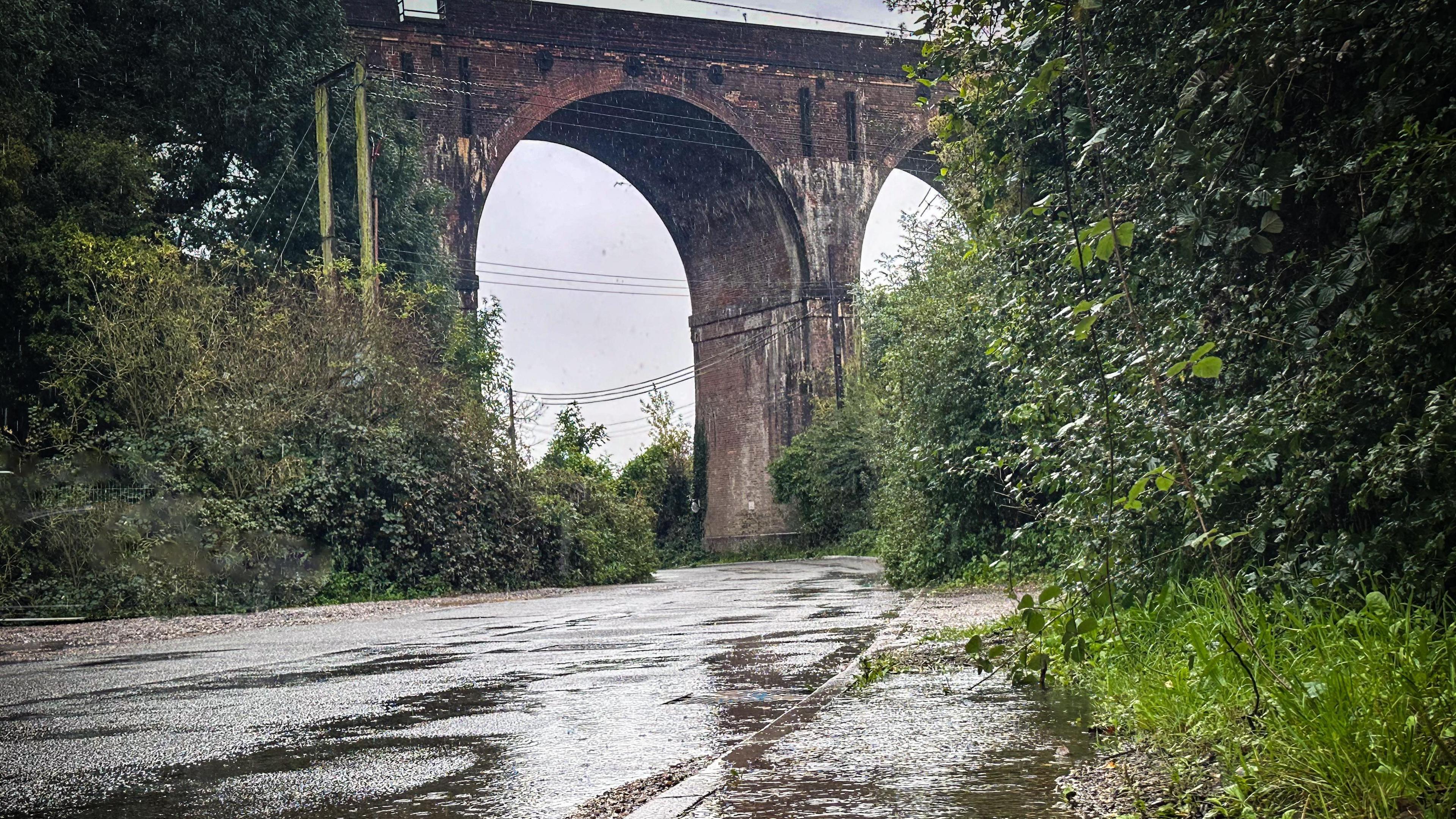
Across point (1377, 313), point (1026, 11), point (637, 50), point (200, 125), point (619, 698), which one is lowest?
point (619, 698)

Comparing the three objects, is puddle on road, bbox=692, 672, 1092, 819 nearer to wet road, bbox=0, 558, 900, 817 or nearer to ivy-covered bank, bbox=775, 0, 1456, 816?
ivy-covered bank, bbox=775, 0, 1456, 816

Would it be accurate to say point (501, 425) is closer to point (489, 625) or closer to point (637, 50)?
point (489, 625)

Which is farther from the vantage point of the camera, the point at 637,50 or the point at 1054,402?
the point at 637,50

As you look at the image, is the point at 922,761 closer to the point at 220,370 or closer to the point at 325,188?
the point at 220,370

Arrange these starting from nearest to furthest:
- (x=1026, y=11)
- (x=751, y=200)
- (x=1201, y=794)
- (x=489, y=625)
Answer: (x=1201, y=794)
(x=1026, y=11)
(x=489, y=625)
(x=751, y=200)

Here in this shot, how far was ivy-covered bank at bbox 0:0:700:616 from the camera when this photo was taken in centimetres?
1512

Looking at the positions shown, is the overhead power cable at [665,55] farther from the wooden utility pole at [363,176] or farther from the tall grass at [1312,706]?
the tall grass at [1312,706]

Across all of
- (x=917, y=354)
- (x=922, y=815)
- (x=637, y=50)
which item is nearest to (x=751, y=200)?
(x=637, y=50)

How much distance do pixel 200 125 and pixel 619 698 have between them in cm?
1931

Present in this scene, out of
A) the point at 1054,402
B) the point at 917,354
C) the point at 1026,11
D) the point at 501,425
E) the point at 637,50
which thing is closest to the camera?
the point at 1026,11

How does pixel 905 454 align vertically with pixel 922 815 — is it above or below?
above

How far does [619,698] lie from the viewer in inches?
210

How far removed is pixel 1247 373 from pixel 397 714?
3661mm

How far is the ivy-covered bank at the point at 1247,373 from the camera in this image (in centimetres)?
262
